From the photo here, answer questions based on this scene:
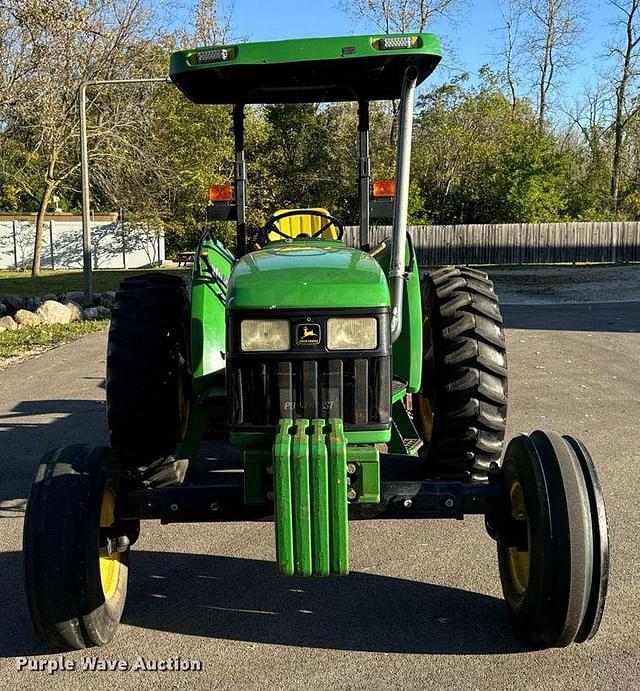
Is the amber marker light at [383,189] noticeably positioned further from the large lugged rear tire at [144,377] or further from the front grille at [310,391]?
the front grille at [310,391]

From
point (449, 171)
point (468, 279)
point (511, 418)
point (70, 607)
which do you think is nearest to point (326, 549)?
point (70, 607)

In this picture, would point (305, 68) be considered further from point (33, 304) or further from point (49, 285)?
point (49, 285)

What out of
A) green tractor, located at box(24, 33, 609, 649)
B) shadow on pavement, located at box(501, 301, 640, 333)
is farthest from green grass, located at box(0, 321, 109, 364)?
green tractor, located at box(24, 33, 609, 649)

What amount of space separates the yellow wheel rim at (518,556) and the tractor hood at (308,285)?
951mm

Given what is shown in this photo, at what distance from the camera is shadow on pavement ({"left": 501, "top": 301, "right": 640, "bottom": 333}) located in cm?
1404

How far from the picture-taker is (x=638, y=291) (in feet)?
69.6

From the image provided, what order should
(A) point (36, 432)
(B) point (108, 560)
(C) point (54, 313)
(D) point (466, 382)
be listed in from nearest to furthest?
(B) point (108, 560), (D) point (466, 382), (A) point (36, 432), (C) point (54, 313)

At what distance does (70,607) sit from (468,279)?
2.95 meters

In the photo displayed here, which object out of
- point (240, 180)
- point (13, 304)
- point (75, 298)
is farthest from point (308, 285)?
point (75, 298)

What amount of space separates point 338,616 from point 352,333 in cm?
127

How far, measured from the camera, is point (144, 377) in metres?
4.58

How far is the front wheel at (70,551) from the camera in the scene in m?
3.12

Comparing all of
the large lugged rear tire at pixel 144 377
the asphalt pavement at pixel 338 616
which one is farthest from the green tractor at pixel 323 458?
the large lugged rear tire at pixel 144 377

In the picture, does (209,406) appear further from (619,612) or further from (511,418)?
(511,418)
